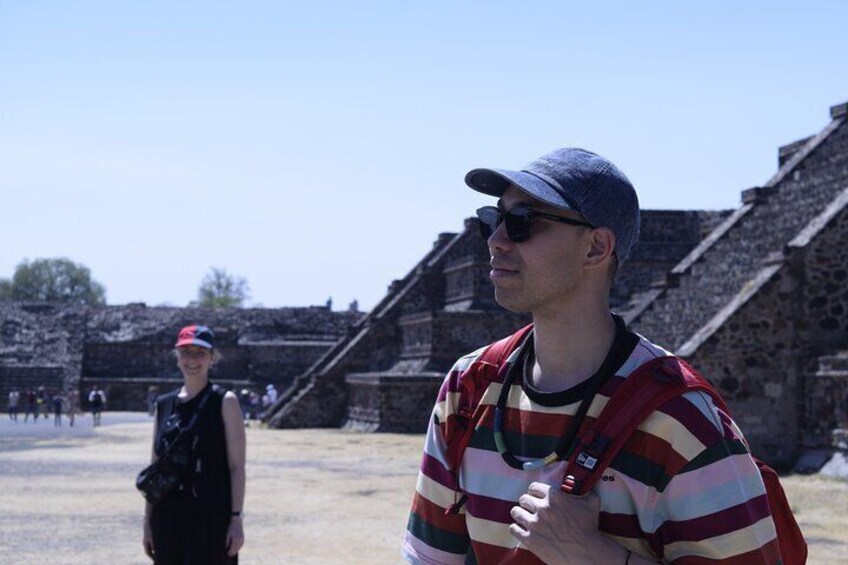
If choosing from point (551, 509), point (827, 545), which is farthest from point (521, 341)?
point (827, 545)

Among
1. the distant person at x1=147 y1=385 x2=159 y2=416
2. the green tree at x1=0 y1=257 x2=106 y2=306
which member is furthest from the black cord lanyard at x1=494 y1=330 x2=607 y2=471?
the green tree at x1=0 y1=257 x2=106 y2=306

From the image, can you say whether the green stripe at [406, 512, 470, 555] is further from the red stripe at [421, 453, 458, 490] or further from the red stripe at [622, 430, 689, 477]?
the red stripe at [622, 430, 689, 477]

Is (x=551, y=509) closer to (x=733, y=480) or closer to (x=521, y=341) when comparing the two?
(x=733, y=480)

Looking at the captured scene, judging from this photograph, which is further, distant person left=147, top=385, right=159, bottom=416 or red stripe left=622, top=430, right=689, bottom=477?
distant person left=147, top=385, right=159, bottom=416

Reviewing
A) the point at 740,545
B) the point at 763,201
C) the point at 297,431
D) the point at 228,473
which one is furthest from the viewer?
the point at 297,431

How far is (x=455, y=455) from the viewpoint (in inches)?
107

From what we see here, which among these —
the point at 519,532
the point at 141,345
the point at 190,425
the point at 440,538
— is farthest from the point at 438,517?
the point at 141,345

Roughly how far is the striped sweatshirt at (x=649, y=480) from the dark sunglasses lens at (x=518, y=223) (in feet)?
0.99

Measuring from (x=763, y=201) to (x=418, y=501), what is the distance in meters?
20.3

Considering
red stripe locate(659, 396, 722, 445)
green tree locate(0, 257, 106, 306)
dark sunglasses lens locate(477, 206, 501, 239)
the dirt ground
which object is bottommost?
the dirt ground

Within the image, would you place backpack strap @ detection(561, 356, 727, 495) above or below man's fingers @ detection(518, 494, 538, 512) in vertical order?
above

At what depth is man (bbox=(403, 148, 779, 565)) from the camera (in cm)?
232

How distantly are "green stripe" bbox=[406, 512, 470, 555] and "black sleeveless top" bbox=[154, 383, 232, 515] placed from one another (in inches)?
128

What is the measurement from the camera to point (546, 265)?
260cm
